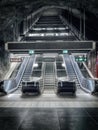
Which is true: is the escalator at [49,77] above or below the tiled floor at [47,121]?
below

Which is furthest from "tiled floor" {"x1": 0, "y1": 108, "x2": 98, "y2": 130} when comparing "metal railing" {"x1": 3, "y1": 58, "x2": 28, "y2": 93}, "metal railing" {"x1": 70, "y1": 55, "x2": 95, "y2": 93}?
"metal railing" {"x1": 70, "y1": 55, "x2": 95, "y2": 93}

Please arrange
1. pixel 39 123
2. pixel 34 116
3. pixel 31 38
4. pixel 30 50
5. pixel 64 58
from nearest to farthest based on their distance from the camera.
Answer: pixel 39 123
pixel 34 116
pixel 30 50
pixel 64 58
pixel 31 38

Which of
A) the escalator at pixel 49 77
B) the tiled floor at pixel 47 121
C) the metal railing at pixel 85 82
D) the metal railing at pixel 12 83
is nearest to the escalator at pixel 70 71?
the metal railing at pixel 85 82

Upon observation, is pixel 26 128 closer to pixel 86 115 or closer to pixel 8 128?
pixel 8 128

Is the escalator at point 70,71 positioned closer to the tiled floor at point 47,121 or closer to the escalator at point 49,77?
the escalator at point 49,77

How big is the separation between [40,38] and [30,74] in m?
18.5

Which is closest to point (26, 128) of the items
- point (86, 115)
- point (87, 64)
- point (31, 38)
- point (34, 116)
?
point (34, 116)

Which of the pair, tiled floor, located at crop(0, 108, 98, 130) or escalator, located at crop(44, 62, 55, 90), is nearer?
tiled floor, located at crop(0, 108, 98, 130)

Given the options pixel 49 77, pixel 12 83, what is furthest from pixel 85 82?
pixel 12 83

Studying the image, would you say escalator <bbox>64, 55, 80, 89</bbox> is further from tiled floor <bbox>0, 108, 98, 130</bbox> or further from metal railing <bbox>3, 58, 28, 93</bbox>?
tiled floor <bbox>0, 108, 98, 130</bbox>

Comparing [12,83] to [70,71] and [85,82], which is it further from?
[70,71]

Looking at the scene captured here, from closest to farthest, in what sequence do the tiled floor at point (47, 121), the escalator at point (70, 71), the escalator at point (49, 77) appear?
the tiled floor at point (47, 121)
the escalator at point (49, 77)
the escalator at point (70, 71)

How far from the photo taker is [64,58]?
39969 mm

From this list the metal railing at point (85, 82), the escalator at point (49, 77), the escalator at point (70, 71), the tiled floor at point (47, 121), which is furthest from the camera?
the escalator at point (70, 71)
